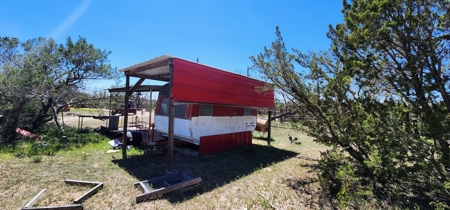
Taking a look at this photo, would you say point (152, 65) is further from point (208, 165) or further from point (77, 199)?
point (77, 199)

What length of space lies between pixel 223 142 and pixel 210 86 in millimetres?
2792

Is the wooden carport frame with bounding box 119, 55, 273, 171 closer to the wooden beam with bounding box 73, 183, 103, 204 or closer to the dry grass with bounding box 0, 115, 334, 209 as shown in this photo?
the dry grass with bounding box 0, 115, 334, 209

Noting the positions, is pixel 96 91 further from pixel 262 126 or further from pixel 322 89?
pixel 322 89

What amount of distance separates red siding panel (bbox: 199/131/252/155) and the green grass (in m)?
0.37

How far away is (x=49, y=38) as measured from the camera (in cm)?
1130

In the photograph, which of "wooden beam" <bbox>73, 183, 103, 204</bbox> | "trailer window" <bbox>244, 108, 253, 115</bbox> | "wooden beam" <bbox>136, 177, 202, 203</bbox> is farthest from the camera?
"trailer window" <bbox>244, 108, 253, 115</bbox>

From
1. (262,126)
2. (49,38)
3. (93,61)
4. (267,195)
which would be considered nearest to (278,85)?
(267,195)

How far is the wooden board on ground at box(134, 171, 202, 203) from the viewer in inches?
160

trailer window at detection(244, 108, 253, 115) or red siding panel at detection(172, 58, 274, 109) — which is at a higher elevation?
red siding panel at detection(172, 58, 274, 109)

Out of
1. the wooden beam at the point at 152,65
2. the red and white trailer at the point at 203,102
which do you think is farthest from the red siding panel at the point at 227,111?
the wooden beam at the point at 152,65

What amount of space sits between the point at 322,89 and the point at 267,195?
282 cm

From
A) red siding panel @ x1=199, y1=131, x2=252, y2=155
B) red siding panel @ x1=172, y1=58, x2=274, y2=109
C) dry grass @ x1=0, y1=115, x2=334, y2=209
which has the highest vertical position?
red siding panel @ x1=172, y1=58, x2=274, y2=109

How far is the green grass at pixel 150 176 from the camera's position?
3.98m

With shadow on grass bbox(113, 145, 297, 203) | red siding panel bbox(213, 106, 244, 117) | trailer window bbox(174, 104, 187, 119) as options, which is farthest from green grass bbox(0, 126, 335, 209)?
red siding panel bbox(213, 106, 244, 117)
